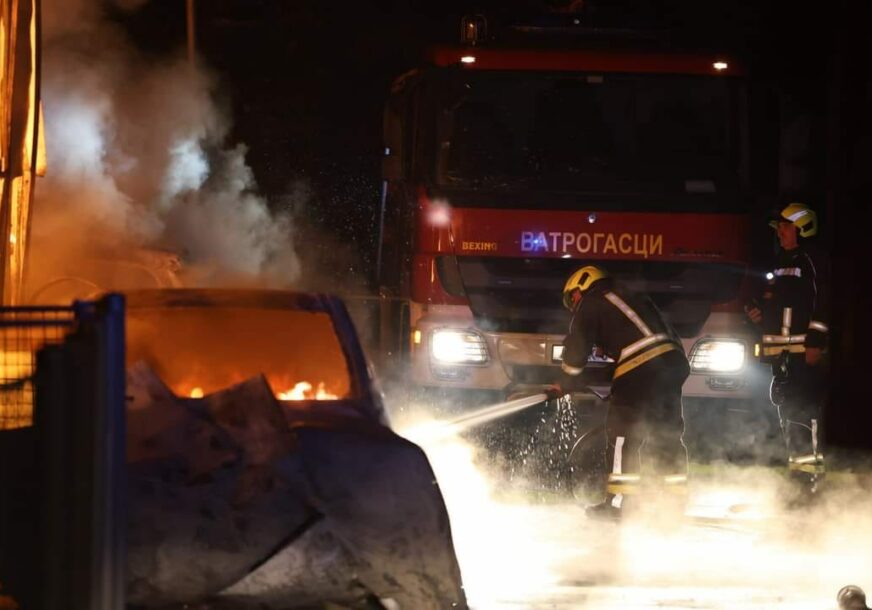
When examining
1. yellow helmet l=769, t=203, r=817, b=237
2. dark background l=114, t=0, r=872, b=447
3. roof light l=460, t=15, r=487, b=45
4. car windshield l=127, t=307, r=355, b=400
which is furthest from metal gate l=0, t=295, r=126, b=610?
yellow helmet l=769, t=203, r=817, b=237

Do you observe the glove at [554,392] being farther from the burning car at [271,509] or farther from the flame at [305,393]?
the burning car at [271,509]

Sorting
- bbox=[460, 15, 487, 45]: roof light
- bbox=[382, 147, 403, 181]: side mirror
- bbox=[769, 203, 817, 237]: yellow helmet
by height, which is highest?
bbox=[460, 15, 487, 45]: roof light

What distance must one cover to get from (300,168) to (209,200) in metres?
4.61

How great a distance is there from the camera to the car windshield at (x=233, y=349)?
6125mm

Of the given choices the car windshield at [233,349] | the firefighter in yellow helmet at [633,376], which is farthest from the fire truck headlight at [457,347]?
the car windshield at [233,349]

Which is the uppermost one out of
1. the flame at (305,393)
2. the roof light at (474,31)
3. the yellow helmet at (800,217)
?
the roof light at (474,31)

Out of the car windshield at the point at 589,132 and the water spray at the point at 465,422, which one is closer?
the water spray at the point at 465,422

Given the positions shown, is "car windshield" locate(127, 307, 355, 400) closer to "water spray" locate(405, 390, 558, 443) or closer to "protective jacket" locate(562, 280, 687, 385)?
"protective jacket" locate(562, 280, 687, 385)

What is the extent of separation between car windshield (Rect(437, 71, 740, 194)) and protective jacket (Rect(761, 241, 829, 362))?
0.93m

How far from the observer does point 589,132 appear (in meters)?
9.79

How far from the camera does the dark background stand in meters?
10.6

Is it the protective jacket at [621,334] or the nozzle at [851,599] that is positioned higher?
the protective jacket at [621,334]

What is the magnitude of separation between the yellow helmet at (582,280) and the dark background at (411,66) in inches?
61.1

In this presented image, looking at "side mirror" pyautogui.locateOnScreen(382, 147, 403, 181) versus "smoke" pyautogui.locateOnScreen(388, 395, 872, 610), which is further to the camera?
"side mirror" pyautogui.locateOnScreen(382, 147, 403, 181)
